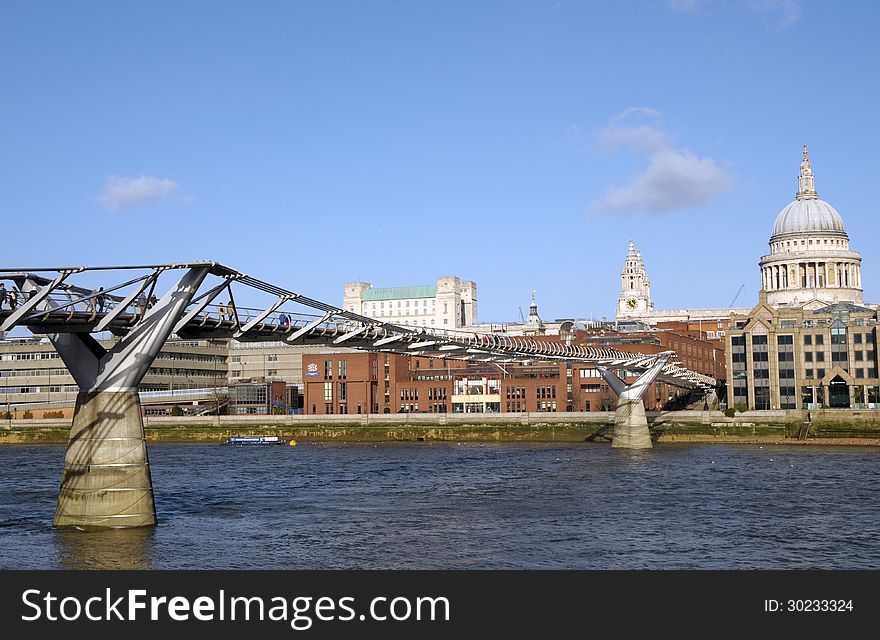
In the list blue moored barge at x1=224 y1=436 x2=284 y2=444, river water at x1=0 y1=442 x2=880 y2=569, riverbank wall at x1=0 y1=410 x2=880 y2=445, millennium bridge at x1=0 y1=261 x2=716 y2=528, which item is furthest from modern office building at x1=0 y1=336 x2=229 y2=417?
millennium bridge at x1=0 y1=261 x2=716 y2=528

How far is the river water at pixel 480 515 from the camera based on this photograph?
3616 centimetres

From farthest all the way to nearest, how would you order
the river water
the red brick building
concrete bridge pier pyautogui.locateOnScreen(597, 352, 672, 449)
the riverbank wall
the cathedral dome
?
the cathedral dome → the red brick building → the riverbank wall → concrete bridge pier pyautogui.locateOnScreen(597, 352, 672, 449) → the river water

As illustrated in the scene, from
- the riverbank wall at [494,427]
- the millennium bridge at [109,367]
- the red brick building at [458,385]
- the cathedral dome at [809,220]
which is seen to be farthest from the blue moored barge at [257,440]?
the cathedral dome at [809,220]

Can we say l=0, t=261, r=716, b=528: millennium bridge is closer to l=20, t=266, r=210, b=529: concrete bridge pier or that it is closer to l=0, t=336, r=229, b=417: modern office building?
l=20, t=266, r=210, b=529: concrete bridge pier

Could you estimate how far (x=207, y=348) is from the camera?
557ft

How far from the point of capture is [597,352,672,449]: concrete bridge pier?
321 ft

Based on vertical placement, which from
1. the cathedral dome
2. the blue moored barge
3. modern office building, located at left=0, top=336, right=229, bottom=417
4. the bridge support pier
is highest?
the cathedral dome

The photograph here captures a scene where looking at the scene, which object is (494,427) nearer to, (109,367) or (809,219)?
(109,367)

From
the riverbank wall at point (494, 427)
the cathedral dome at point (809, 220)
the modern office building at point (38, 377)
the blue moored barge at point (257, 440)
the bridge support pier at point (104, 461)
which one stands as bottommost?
the blue moored barge at point (257, 440)

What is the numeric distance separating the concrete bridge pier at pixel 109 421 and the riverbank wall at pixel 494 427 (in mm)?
76096

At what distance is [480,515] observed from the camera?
48.3 m

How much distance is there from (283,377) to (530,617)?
15936 centimetres

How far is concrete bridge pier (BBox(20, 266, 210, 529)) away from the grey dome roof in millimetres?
169693

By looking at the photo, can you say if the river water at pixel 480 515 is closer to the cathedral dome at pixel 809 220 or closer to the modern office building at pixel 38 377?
the modern office building at pixel 38 377
